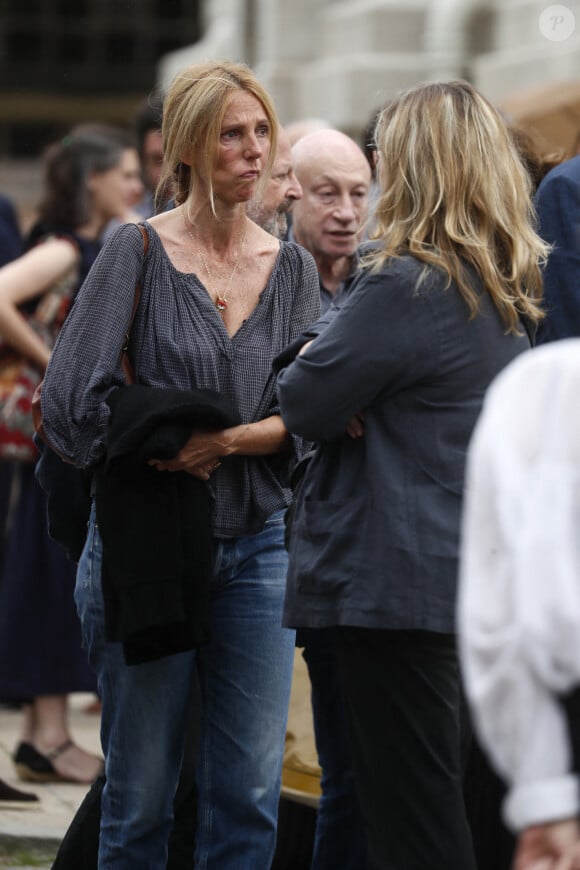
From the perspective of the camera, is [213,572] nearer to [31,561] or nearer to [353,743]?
[353,743]

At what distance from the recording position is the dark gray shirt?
3.54 meters

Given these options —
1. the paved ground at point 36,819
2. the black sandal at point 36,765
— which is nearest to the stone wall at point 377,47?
the paved ground at point 36,819

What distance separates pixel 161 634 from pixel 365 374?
72 centimetres

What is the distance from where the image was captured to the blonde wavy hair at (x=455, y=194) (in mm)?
3232

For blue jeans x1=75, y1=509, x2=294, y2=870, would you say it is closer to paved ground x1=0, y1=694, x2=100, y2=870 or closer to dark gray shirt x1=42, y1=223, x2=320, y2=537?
dark gray shirt x1=42, y1=223, x2=320, y2=537

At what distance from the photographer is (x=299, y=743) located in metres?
4.56

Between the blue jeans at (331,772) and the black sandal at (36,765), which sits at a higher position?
the blue jeans at (331,772)

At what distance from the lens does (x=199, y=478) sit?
141 inches

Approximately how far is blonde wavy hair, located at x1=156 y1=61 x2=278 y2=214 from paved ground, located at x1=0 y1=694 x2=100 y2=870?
2156 mm

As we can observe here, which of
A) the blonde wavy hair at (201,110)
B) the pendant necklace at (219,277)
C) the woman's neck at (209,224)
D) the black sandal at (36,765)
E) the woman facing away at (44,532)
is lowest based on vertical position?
the black sandal at (36,765)

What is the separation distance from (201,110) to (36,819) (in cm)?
257

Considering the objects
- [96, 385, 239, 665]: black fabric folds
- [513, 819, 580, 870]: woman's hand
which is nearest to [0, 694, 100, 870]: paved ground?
[96, 385, 239, 665]: black fabric folds

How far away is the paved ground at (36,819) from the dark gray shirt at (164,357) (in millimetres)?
1695

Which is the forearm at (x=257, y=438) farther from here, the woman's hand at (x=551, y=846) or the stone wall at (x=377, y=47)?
the stone wall at (x=377, y=47)
